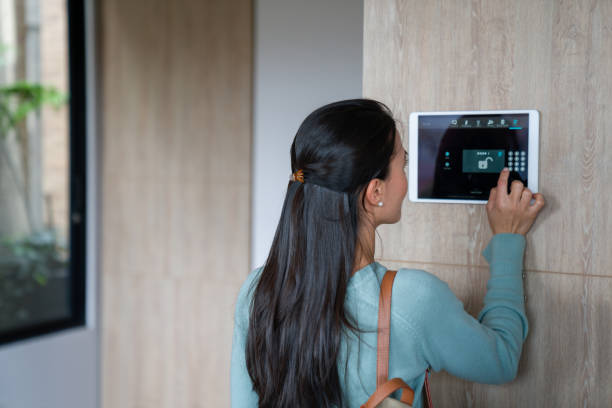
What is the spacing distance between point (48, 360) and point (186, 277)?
0.87m

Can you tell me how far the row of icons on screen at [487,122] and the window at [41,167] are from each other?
2.45 meters

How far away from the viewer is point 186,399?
2.89 m

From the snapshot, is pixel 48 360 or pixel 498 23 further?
pixel 48 360

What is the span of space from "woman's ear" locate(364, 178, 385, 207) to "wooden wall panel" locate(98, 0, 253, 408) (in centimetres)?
171

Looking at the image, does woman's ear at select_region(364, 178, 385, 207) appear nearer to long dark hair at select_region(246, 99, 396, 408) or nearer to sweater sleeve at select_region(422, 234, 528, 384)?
long dark hair at select_region(246, 99, 396, 408)

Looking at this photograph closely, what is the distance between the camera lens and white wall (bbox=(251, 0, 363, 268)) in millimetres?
2457

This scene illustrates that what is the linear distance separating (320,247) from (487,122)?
20.3 inches

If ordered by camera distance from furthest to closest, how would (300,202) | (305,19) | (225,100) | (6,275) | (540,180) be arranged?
1. (6,275)
2. (225,100)
3. (305,19)
4. (540,180)
5. (300,202)

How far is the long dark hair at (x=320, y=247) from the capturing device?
982 millimetres

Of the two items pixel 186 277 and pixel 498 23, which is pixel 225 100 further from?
pixel 498 23

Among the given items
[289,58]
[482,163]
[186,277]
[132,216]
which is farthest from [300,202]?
[132,216]

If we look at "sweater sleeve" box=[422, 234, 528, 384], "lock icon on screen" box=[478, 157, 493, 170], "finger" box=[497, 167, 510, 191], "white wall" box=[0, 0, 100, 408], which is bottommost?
"white wall" box=[0, 0, 100, 408]

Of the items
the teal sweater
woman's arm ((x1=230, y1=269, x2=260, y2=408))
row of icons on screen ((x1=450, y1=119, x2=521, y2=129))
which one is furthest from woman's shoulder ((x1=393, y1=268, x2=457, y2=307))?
row of icons on screen ((x1=450, y1=119, x2=521, y2=129))

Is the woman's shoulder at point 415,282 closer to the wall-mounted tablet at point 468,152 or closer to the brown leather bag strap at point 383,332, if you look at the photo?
the brown leather bag strap at point 383,332
